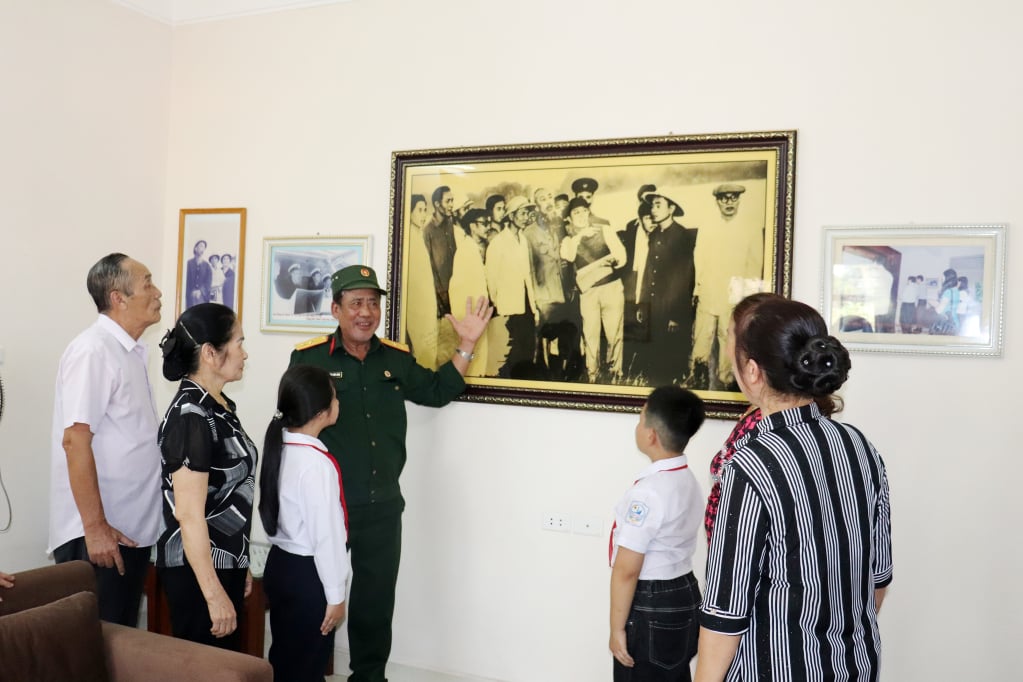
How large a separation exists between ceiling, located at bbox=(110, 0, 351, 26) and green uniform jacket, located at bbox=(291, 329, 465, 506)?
1.72 m

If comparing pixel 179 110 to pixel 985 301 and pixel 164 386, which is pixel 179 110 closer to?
pixel 164 386

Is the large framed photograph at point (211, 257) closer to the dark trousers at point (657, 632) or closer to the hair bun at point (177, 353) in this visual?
the hair bun at point (177, 353)

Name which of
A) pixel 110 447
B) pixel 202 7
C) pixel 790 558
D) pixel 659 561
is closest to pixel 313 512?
pixel 110 447

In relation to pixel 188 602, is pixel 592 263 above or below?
above

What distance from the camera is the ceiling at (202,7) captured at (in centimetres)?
391

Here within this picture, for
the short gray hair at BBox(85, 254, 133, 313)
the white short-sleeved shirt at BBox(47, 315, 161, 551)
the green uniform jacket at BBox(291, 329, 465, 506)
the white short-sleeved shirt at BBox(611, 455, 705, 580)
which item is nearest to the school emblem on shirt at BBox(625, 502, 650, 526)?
the white short-sleeved shirt at BBox(611, 455, 705, 580)

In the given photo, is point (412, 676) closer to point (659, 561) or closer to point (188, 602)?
point (188, 602)

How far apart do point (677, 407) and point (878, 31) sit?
1636 mm

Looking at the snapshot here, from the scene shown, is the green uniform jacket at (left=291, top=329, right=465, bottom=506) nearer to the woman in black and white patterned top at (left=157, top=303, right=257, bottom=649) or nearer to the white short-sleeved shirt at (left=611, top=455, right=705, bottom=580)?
the woman in black and white patterned top at (left=157, top=303, right=257, bottom=649)

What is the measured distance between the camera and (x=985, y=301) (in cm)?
279

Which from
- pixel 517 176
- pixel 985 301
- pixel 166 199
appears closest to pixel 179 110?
pixel 166 199

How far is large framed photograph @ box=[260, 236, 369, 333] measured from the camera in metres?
3.77

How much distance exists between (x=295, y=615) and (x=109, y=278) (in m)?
1.32

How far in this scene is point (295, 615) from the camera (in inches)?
96.2
